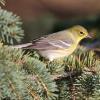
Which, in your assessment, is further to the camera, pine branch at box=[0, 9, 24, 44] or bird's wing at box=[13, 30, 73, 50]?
bird's wing at box=[13, 30, 73, 50]

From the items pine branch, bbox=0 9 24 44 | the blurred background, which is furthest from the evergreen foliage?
the blurred background

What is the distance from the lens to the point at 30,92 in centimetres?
300

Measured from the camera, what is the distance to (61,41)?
541 cm

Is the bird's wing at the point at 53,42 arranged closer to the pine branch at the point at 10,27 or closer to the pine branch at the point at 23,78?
the pine branch at the point at 23,78

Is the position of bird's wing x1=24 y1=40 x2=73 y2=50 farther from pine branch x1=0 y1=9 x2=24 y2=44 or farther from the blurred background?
the blurred background

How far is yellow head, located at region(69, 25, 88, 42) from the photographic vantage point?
553cm

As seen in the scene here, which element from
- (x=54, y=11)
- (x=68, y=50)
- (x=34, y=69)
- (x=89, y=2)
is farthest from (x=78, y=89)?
(x=89, y=2)

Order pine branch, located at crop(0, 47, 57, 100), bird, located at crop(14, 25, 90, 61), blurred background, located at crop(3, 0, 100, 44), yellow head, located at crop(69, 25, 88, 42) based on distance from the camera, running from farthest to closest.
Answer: blurred background, located at crop(3, 0, 100, 44) → yellow head, located at crop(69, 25, 88, 42) → bird, located at crop(14, 25, 90, 61) → pine branch, located at crop(0, 47, 57, 100)

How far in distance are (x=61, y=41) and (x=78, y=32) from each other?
0.31 metres

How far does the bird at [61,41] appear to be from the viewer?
4996 mm

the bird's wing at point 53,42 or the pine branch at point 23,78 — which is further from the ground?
the bird's wing at point 53,42

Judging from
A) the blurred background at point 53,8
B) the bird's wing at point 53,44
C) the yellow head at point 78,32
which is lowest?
the bird's wing at point 53,44

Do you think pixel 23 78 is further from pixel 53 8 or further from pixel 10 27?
pixel 53 8

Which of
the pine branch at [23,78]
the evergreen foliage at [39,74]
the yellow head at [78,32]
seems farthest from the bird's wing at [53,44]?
the pine branch at [23,78]
